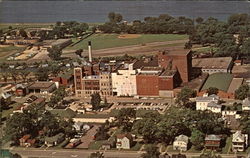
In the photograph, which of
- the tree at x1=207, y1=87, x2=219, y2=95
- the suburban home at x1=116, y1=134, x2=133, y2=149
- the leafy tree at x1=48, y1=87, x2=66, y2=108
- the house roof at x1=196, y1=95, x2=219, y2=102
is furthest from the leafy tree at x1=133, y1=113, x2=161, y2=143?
the leafy tree at x1=48, y1=87, x2=66, y2=108

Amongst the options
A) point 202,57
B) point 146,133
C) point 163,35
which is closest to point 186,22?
point 163,35

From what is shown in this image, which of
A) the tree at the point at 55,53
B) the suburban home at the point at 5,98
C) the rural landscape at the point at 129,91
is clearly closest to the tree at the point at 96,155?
the rural landscape at the point at 129,91

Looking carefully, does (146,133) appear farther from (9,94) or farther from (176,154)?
(9,94)

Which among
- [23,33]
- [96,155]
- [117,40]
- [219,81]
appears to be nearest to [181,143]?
[96,155]

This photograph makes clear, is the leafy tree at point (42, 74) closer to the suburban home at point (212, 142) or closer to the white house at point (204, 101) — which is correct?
the white house at point (204, 101)

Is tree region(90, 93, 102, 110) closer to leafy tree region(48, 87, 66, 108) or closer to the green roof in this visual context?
leafy tree region(48, 87, 66, 108)

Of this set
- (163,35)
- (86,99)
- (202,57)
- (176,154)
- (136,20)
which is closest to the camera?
(176,154)
